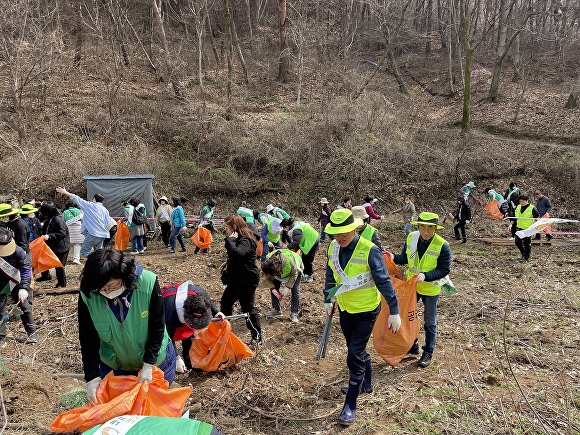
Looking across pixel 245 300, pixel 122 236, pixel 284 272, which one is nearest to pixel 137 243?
pixel 122 236

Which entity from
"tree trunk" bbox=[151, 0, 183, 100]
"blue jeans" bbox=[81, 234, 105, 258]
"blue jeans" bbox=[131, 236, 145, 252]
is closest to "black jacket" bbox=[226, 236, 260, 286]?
Answer: "blue jeans" bbox=[81, 234, 105, 258]

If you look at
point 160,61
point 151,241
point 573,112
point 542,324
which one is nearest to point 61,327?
point 542,324

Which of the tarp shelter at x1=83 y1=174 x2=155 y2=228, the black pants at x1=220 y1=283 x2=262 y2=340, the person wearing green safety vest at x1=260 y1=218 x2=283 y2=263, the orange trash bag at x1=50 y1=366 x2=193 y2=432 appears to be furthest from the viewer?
the tarp shelter at x1=83 y1=174 x2=155 y2=228

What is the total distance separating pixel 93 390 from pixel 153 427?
3.71 ft

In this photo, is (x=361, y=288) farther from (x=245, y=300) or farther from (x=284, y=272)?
(x=284, y=272)

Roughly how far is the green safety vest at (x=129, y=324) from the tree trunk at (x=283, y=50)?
25.4m

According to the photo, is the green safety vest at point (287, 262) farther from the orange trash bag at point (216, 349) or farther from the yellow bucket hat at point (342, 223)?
the yellow bucket hat at point (342, 223)

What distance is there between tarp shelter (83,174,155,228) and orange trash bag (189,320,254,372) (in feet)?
35.9

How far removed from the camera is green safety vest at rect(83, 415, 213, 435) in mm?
2012

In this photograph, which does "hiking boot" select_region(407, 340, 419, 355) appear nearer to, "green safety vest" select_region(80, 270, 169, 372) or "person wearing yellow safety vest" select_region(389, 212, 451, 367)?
"person wearing yellow safety vest" select_region(389, 212, 451, 367)

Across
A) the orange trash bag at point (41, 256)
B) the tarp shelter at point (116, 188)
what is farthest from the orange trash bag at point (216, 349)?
the tarp shelter at point (116, 188)

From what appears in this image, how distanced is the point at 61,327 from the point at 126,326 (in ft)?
13.9

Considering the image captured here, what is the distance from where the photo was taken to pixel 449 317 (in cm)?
711

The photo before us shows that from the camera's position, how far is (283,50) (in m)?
26.9
